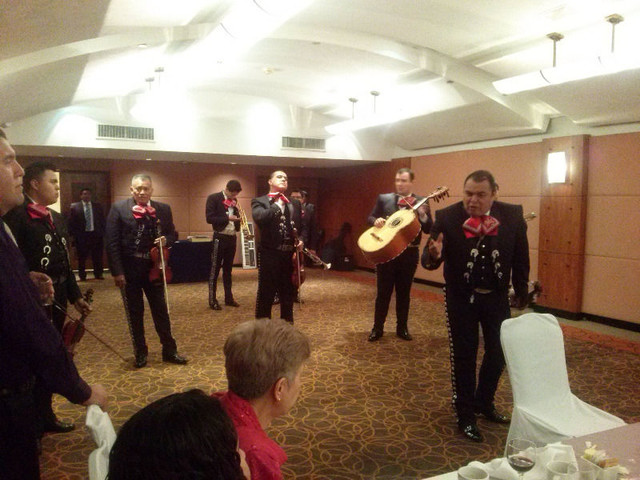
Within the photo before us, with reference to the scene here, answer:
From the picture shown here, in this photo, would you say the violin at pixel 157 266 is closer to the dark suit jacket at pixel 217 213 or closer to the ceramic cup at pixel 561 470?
the dark suit jacket at pixel 217 213

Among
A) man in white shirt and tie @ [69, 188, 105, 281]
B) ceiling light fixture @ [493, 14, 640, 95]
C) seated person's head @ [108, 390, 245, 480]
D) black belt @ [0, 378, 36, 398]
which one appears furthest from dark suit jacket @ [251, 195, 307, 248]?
man in white shirt and tie @ [69, 188, 105, 281]

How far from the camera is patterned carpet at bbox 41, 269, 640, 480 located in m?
2.81

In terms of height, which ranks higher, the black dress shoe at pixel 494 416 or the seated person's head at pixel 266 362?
the seated person's head at pixel 266 362

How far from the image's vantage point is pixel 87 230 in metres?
8.80

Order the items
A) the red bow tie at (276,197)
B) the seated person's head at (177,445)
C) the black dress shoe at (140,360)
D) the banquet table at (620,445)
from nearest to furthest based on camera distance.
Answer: the seated person's head at (177,445) < the banquet table at (620,445) < the black dress shoe at (140,360) < the red bow tie at (276,197)

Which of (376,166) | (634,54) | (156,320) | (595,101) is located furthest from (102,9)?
(376,166)

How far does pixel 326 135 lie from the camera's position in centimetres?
915

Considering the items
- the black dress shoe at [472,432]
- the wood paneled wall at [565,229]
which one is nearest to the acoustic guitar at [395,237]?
the black dress shoe at [472,432]

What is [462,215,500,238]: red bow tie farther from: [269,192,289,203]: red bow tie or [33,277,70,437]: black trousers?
[33,277,70,437]: black trousers

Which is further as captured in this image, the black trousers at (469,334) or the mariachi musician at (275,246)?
the mariachi musician at (275,246)

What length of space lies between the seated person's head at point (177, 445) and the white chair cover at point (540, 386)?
74.2 inches

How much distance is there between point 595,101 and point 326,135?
4.75 metres

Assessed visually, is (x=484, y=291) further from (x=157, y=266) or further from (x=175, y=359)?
(x=175, y=359)

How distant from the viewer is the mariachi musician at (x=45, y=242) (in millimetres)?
2869
